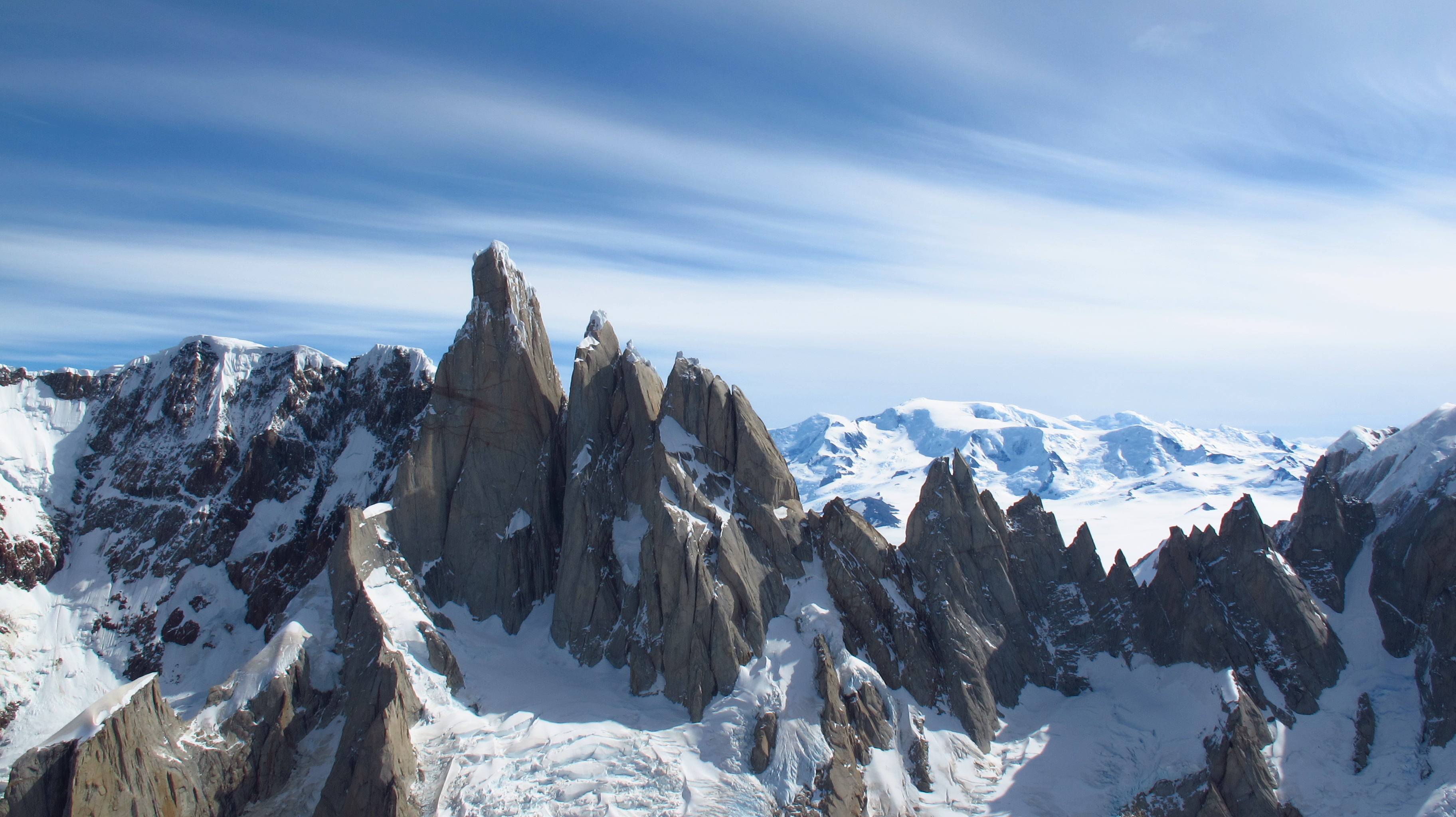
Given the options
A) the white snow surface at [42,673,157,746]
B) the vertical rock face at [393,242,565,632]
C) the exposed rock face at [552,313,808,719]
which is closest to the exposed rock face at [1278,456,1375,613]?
the exposed rock face at [552,313,808,719]

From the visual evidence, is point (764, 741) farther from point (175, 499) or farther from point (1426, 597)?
point (175, 499)

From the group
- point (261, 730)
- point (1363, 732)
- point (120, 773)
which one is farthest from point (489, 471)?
point (1363, 732)

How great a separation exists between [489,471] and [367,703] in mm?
29716

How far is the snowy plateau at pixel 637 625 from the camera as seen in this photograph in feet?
205

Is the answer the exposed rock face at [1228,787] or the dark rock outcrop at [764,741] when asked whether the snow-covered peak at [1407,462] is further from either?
the dark rock outcrop at [764,741]

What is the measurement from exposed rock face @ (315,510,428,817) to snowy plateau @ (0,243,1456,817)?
0.92 ft

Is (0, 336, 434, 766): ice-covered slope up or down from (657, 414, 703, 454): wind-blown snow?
down

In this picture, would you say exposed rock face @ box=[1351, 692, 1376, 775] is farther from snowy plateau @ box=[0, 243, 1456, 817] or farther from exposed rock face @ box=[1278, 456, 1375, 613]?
exposed rock face @ box=[1278, 456, 1375, 613]

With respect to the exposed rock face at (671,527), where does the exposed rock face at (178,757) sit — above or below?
below

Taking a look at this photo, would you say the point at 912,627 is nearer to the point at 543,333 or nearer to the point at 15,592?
the point at 543,333

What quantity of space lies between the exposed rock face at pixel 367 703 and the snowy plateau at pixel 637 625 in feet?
0.92

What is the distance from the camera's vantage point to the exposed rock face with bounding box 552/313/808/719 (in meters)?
74.3

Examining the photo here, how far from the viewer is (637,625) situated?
77.2m

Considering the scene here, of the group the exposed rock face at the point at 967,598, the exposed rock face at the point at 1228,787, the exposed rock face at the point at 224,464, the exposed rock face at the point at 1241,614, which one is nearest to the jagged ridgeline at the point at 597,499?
the exposed rock face at the point at 967,598
